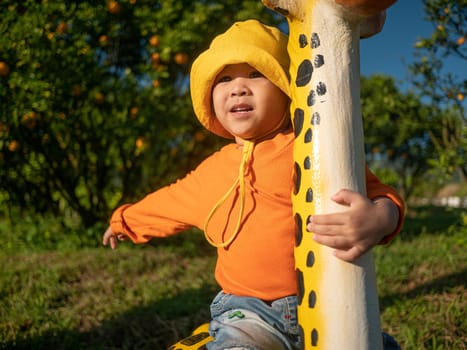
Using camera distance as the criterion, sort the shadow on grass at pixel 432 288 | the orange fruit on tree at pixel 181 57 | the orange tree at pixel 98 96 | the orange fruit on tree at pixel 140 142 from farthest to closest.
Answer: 1. the orange fruit on tree at pixel 140 142
2. the orange fruit on tree at pixel 181 57
3. the orange tree at pixel 98 96
4. the shadow on grass at pixel 432 288

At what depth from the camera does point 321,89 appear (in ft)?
4.54

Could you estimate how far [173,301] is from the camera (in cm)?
378

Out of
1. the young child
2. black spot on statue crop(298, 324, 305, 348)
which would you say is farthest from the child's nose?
black spot on statue crop(298, 324, 305, 348)

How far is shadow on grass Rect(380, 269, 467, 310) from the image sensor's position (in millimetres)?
3639

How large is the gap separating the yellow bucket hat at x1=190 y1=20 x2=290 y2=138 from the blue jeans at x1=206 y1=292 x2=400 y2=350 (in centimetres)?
70

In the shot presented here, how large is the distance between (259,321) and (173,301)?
2.36 metres

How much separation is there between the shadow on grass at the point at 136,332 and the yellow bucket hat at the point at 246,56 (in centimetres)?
189

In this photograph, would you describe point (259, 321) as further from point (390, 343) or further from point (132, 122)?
point (132, 122)

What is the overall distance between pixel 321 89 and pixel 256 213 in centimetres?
48

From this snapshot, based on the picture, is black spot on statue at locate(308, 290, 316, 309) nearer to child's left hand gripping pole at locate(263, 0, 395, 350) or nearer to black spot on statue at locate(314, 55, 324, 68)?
child's left hand gripping pole at locate(263, 0, 395, 350)

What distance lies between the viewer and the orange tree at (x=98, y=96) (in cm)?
490

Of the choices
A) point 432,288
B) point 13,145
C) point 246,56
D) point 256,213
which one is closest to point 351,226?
point 256,213

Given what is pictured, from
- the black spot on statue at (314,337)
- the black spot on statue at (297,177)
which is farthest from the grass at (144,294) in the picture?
the black spot on statue at (297,177)

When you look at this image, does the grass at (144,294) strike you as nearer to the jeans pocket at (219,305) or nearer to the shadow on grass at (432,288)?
the shadow on grass at (432,288)
